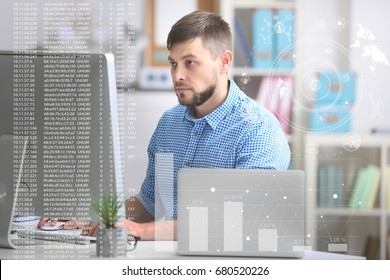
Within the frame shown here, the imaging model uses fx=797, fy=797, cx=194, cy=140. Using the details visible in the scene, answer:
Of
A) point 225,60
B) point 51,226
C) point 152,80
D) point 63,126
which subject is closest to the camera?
point 63,126

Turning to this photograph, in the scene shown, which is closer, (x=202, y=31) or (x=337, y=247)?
(x=337, y=247)

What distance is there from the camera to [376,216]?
3.45 m

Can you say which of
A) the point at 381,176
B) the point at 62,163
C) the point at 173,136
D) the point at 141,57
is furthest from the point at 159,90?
the point at 62,163

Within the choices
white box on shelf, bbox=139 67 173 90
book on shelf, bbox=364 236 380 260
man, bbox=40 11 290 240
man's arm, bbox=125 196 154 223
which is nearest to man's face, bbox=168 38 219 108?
man, bbox=40 11 290 240

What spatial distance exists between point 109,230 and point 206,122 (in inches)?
19.9

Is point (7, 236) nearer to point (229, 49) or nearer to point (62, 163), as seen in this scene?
point (62, 163)

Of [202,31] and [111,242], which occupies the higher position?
[202,31]

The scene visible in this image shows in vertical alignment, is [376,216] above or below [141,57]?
below

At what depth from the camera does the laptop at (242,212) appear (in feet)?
5.98

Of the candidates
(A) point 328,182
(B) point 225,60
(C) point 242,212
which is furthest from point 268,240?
(A) point 328,182

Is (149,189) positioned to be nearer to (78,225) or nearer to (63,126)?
(78,225)

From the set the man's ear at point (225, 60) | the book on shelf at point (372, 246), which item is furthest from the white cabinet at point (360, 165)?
the man's ear at point (225, 60)

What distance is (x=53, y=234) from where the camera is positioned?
2033 mm
